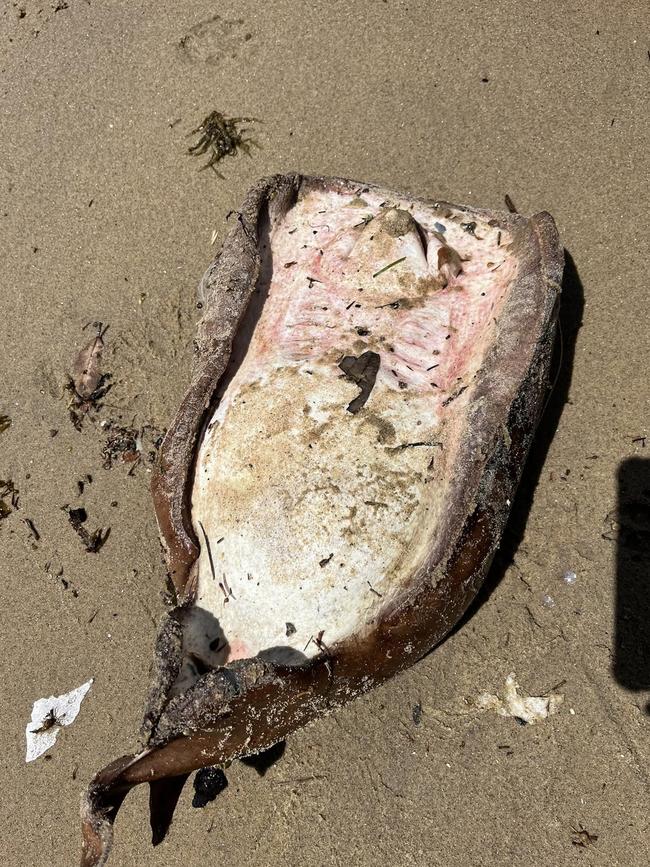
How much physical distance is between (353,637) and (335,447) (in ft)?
2.35

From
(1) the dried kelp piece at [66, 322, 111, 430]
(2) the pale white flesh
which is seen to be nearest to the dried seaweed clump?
(1) the dried kelp piece at [66, 322, 111, 430]

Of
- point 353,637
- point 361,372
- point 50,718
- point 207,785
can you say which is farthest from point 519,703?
point 50,718

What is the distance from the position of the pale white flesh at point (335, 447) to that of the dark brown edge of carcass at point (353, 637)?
0.31ft

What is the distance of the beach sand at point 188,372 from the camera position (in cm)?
295

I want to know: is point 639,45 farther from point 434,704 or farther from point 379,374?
point 434,704

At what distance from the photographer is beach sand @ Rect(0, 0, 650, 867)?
2945 millimetres

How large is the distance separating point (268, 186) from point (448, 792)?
2975 mm

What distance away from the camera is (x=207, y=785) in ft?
10.1

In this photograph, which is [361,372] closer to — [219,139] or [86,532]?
[86,532]

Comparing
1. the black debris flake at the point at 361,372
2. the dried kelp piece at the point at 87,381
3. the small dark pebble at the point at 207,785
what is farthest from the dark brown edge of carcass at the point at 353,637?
the dried kelp piece at the point at 87,381

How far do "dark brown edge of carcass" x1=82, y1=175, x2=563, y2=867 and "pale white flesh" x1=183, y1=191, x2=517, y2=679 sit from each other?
94 millimetres

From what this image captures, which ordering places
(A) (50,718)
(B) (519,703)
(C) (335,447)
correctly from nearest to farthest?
(C) (335,447) < (B) (519,703) < (A) (50,718)

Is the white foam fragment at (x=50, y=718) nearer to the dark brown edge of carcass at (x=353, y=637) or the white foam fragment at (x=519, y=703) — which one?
the dark brown edge of carcass at (x=353, y=637)

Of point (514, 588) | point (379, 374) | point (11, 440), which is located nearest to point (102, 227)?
point (11, 440)
